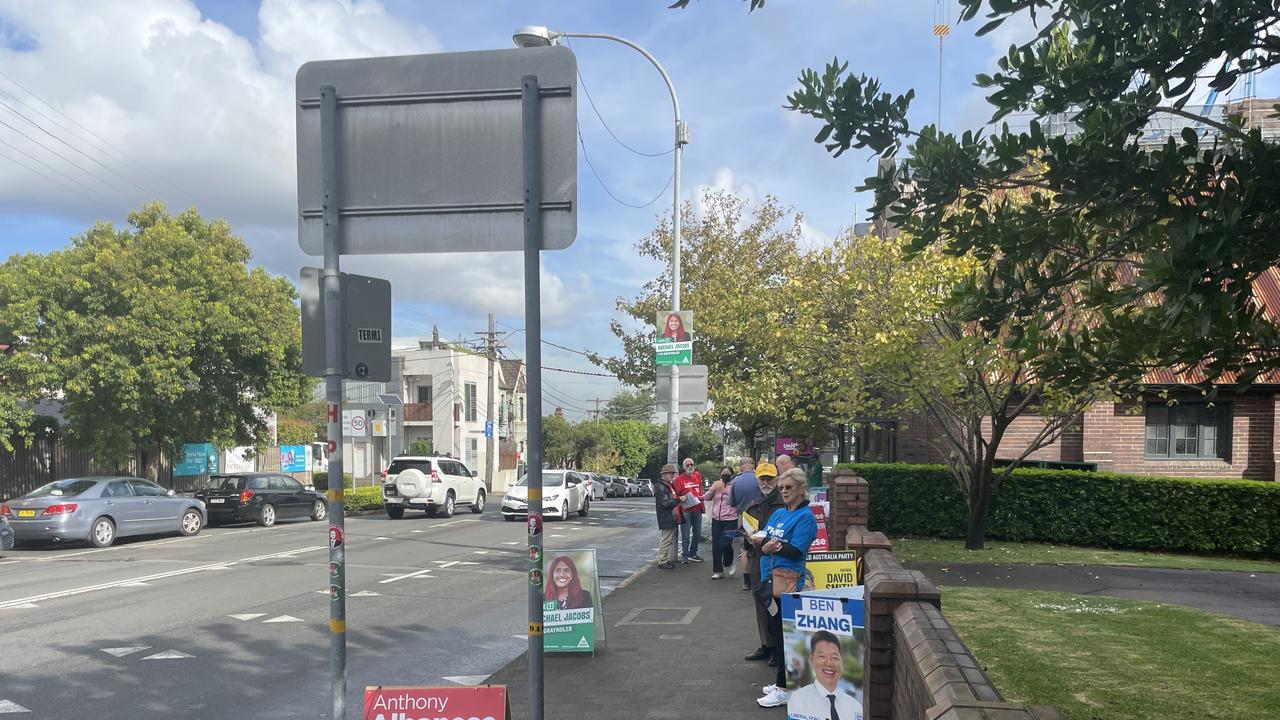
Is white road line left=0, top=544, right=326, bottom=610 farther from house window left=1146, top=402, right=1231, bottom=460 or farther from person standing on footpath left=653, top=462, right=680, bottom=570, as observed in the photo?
house window left=1146, top=402, right=1231, bottom=460

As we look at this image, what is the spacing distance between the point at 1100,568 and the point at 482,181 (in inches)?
551

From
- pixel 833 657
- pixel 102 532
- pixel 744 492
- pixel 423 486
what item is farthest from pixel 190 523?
pixel 833 657

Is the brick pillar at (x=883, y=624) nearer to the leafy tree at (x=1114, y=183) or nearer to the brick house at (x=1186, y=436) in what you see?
the leafy tree at (x=1114, y=183)

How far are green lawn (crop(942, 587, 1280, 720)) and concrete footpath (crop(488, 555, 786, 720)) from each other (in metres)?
2.01

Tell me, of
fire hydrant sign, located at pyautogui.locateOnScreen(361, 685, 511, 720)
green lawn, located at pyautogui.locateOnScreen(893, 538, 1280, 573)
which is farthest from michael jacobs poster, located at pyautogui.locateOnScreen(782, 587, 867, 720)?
green lawn, located at pyautogui.locateOnScreen(893, 538, 1280, 573)

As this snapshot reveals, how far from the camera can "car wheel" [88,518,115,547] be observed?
19569 mm

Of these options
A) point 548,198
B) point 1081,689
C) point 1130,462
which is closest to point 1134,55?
point 548,198

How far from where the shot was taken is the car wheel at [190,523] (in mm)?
22398

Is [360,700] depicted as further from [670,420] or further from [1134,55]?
[670,420]

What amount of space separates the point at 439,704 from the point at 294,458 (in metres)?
34.3

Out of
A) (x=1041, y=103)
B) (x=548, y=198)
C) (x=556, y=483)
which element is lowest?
(x=556, y=483)

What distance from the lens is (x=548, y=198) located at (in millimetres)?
3945

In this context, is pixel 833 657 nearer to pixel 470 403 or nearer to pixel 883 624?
pixel 883 624

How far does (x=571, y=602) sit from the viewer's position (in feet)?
30.0
